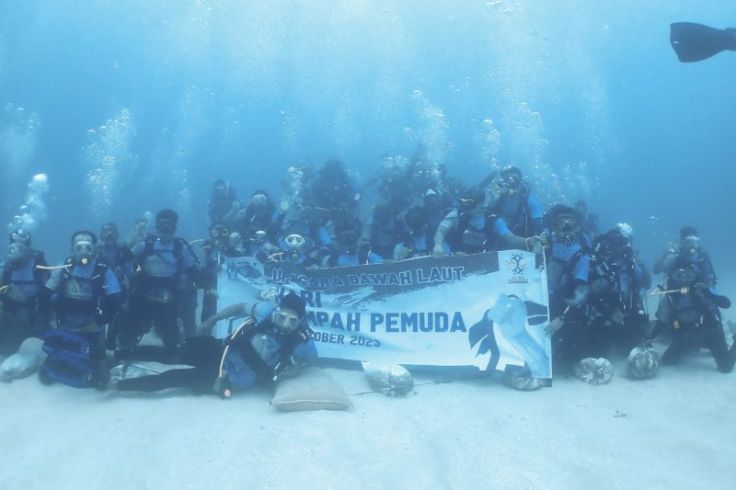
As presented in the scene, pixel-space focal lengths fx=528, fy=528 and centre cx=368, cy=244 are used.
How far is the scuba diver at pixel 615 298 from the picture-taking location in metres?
7.66

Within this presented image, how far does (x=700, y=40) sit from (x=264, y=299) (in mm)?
6689

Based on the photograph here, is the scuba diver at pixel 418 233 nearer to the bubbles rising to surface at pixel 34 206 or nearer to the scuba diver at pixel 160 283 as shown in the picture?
the scuba diver at pixel 160 283

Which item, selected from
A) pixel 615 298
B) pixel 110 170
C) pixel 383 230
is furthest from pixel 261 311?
pixel 110 170

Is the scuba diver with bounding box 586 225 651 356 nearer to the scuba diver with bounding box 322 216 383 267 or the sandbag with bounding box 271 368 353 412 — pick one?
the scuba diver with bounding box 322 216 383 267

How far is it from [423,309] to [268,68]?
117 m

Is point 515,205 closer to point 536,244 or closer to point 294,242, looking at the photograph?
point 536,244

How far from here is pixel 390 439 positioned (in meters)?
5.73

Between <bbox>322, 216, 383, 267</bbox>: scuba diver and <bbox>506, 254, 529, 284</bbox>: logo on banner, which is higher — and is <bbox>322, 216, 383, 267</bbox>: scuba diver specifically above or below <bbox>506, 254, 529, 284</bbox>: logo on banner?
above

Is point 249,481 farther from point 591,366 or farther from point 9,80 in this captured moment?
point 9,80

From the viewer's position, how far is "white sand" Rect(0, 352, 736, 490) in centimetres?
503

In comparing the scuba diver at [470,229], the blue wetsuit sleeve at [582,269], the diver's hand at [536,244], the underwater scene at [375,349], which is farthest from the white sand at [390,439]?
the scuba diver at [470,229]

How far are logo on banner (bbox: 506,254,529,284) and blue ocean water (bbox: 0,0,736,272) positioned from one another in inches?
2089

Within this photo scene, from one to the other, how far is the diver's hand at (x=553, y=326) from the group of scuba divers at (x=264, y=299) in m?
0.02

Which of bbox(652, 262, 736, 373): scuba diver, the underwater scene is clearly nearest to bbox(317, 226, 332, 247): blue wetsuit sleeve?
the underwater scene
